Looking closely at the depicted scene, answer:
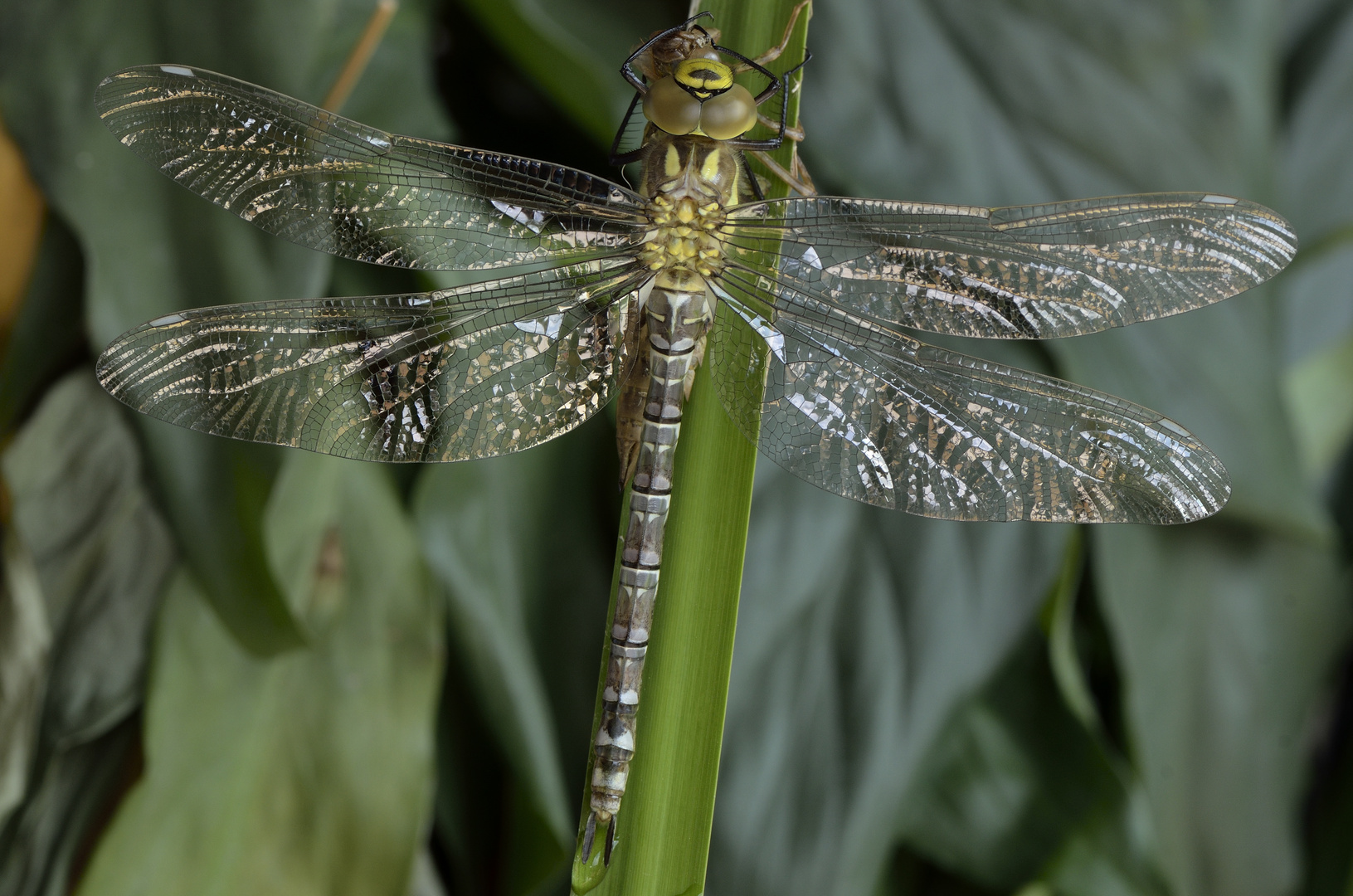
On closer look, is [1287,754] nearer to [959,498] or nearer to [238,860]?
[959,498]

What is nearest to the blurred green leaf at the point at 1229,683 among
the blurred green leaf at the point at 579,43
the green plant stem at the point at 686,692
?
the green plant stem at the point at 686,692

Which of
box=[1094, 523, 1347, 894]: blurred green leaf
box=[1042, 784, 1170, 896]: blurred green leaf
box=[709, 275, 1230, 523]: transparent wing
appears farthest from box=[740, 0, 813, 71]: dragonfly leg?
box=[1042, 784, 1170, 896]: blurred green leaf

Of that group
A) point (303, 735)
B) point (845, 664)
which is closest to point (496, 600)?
point (303, 735)

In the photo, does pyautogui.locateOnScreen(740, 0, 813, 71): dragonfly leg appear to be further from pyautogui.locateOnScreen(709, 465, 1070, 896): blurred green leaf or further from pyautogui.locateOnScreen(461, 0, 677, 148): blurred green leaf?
pyautogui.locateOnScreen(709, 465, 1070, 896): blurred green leaf

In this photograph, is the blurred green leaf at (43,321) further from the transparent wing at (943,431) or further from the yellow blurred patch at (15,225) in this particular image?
the transparent wing at (943,431)

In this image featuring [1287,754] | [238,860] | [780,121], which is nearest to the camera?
[780,121]

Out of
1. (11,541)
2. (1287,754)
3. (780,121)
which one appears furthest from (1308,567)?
(11,541)
